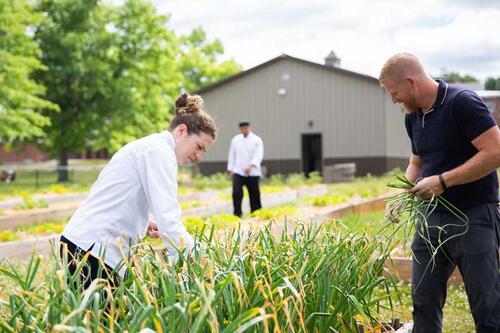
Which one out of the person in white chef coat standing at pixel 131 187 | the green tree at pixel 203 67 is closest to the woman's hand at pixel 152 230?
the person in white chef coat standing at pixel 131 187

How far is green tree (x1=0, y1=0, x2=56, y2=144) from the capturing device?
21.2m

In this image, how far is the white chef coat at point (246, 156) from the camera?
11586mm

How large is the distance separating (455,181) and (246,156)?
27.0 feet

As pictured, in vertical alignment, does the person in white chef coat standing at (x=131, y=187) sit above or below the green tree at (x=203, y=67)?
below

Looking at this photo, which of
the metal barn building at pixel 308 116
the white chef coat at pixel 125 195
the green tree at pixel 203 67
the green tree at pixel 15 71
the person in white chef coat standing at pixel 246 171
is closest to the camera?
the white chef coat at pixel 125 195

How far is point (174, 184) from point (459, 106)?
1.51m

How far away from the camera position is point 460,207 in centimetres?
366

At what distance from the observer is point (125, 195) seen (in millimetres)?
3445

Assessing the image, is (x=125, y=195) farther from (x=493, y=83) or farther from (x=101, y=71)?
(x=101, y=71)

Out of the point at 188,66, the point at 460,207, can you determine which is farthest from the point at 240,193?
the point at 188,66

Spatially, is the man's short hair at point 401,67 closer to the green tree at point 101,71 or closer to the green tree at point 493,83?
the green tree at point 493,83

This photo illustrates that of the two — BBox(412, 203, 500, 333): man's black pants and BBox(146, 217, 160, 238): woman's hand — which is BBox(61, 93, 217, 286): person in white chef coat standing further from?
BBox(412, 203, 500, 333): man's black pants

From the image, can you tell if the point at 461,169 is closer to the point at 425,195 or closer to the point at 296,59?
the point at 425,195

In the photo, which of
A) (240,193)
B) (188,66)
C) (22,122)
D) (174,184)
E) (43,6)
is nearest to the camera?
(174,184)
